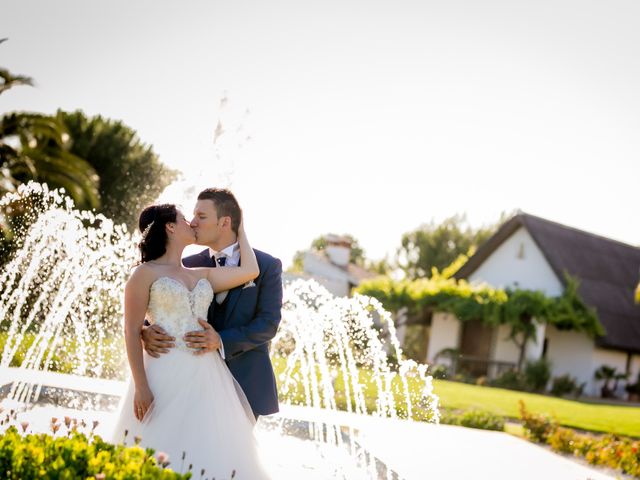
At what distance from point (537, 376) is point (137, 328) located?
25216 mm

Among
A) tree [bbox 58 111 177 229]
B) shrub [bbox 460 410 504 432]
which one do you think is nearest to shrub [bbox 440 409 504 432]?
shrub [bbox 460 410 504 432]

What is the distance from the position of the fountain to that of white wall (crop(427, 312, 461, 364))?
53.5 feet

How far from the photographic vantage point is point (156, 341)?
454 centimetres

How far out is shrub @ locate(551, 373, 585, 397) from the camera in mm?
27719

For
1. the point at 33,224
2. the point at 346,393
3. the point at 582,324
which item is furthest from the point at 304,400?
the point at 582,324

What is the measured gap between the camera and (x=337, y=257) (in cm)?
3919

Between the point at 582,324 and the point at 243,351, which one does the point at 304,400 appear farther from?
the point at 582,324

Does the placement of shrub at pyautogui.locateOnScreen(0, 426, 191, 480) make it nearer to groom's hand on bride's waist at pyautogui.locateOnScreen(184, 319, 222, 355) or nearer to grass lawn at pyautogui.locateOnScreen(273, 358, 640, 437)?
groom's hand on bride's waist at pyautogui.locateOnScreen(184, 319, 222, 355)

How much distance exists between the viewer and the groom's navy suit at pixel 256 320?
4.92m

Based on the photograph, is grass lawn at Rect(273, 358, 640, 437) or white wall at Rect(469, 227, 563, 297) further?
white wall at Rect(469, 227, 563, 297)

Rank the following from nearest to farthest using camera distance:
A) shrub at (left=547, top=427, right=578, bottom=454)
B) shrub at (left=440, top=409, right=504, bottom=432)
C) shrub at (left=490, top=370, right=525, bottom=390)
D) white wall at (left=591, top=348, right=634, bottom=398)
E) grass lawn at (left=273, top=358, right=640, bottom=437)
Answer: shrub at (left=547, top=427, right=578, bottom=454), shrub at (left=440, top=409, right=504, bottom=432), grass lawn at (left=273, top=358, right=640, bottom=437), shrub at (left=490, top=370, right=525, bottom=390), white wall at (left=591, top=348, right=634, bottom=398)

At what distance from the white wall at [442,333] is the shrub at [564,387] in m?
5.00

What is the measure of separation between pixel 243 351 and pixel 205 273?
549mm

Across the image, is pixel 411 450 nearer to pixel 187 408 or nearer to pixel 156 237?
pixel 187 408
